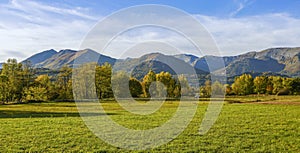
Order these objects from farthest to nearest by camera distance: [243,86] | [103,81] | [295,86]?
[295,86], [243,86], [103,81]

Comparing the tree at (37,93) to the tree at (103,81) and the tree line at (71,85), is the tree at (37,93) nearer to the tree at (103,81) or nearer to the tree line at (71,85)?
the tree line at (71,85)

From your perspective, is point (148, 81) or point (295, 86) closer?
point (148, 81)

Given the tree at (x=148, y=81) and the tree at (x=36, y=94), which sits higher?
the tree at (x=148, y=81)

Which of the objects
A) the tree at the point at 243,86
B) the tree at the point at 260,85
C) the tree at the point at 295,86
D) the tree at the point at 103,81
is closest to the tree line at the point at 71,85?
the tree at the point at 103,81

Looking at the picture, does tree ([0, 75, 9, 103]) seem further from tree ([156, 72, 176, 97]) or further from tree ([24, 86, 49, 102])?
tree ([156, 72, 176, 97])

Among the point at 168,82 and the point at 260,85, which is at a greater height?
the point at 168,82

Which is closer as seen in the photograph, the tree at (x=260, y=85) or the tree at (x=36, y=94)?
A: the tree at (x=36, y=94)

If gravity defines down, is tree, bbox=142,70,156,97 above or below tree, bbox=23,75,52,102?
above

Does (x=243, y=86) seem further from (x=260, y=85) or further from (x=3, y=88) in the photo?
(x=3, y=88)

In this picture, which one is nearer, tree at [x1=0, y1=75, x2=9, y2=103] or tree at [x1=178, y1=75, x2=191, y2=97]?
tree at [x1=0, y1=75, x2=9, y2=103]

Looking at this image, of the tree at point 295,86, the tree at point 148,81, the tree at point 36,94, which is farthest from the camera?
the tree at point 295,86

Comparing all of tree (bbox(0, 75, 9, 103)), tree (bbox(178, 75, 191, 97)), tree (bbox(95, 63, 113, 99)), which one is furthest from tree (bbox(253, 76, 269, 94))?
tree (bbox(0, 75, 9, 103))

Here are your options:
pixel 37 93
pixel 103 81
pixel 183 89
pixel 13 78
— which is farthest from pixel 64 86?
pixel 183 89

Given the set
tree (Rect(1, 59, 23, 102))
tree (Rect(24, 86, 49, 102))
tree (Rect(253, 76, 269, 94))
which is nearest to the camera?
tree (Rect(24, 86, 49, 102))
